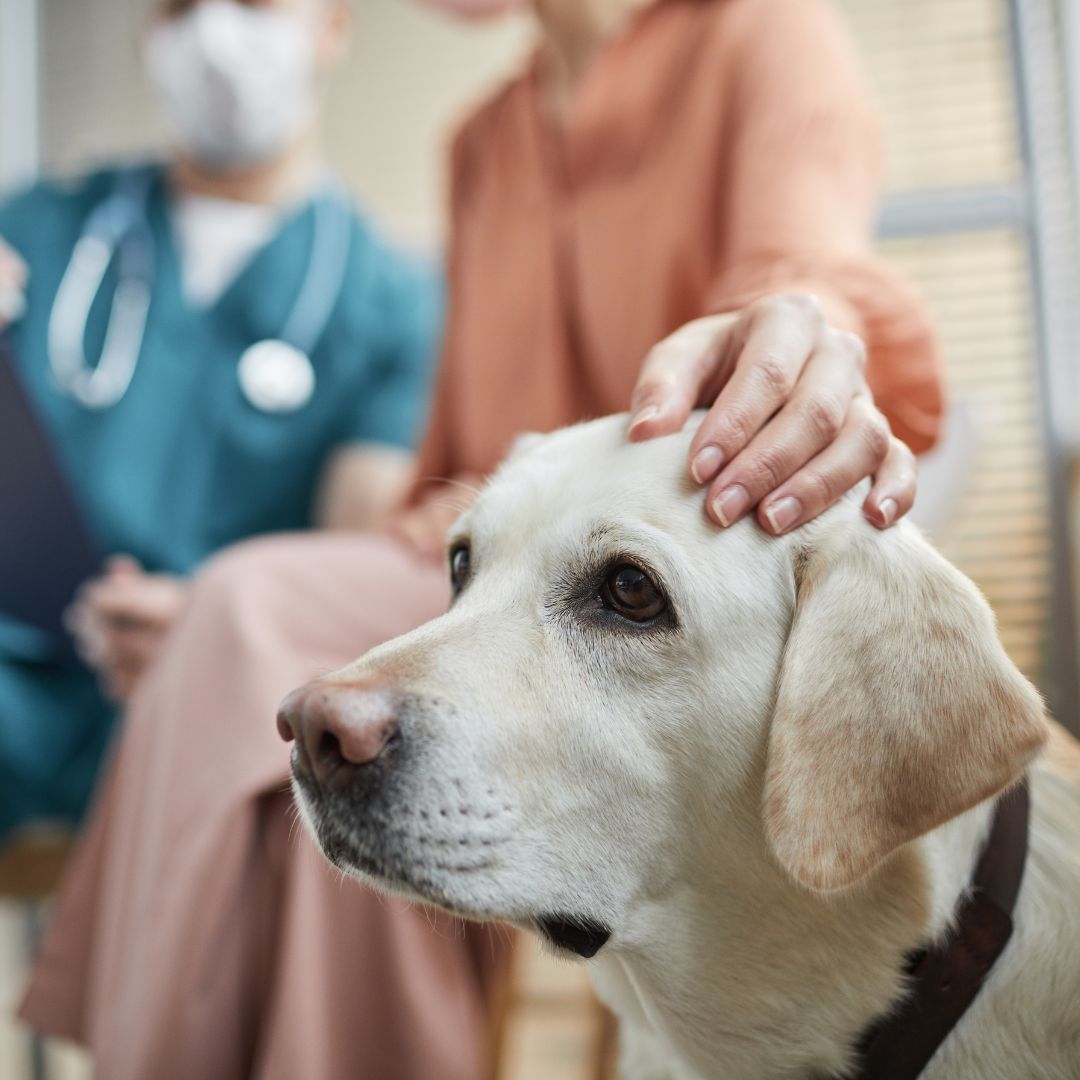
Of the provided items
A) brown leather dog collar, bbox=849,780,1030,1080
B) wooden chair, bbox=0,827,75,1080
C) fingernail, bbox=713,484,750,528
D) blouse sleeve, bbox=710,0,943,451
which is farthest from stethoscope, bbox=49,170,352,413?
brown leather dog collar, bbox=849,780,1030,1080

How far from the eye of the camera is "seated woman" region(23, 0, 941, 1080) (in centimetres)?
73

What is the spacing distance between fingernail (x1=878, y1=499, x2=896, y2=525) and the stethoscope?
1.23m

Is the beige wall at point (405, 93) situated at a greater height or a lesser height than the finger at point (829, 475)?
greater

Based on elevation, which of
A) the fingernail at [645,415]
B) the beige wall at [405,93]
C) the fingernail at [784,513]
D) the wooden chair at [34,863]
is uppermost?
the beige wall at [405,93]

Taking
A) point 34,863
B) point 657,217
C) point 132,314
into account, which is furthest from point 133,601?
point 657,217

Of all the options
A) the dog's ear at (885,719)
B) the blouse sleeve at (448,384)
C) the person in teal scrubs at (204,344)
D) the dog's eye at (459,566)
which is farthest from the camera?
the person in teal scrubs at (204,344)

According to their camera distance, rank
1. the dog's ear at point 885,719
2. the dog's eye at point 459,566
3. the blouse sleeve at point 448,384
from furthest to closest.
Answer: the blouse sleeve at point 448,384 < the dog's eye at point 459,566 < the dog's ear at point 885,719

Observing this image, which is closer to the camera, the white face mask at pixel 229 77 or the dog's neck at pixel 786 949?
the dog's neck at pixel 786 949

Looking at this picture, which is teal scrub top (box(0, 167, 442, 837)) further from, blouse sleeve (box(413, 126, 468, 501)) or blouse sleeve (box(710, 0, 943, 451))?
blouse sleeve (box(710, 0, 943, 451))

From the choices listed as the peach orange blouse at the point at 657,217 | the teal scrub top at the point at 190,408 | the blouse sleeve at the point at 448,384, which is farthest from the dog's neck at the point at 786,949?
the teal scrub top at the point at 190,408

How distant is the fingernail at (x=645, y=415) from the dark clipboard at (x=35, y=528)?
3.35ft

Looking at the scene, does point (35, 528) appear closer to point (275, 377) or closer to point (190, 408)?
point (190, 408)

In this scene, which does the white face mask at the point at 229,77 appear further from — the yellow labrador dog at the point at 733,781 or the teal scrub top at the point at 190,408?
the yellow labrador dog at the point at 733,781

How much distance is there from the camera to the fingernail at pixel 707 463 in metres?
0.67
